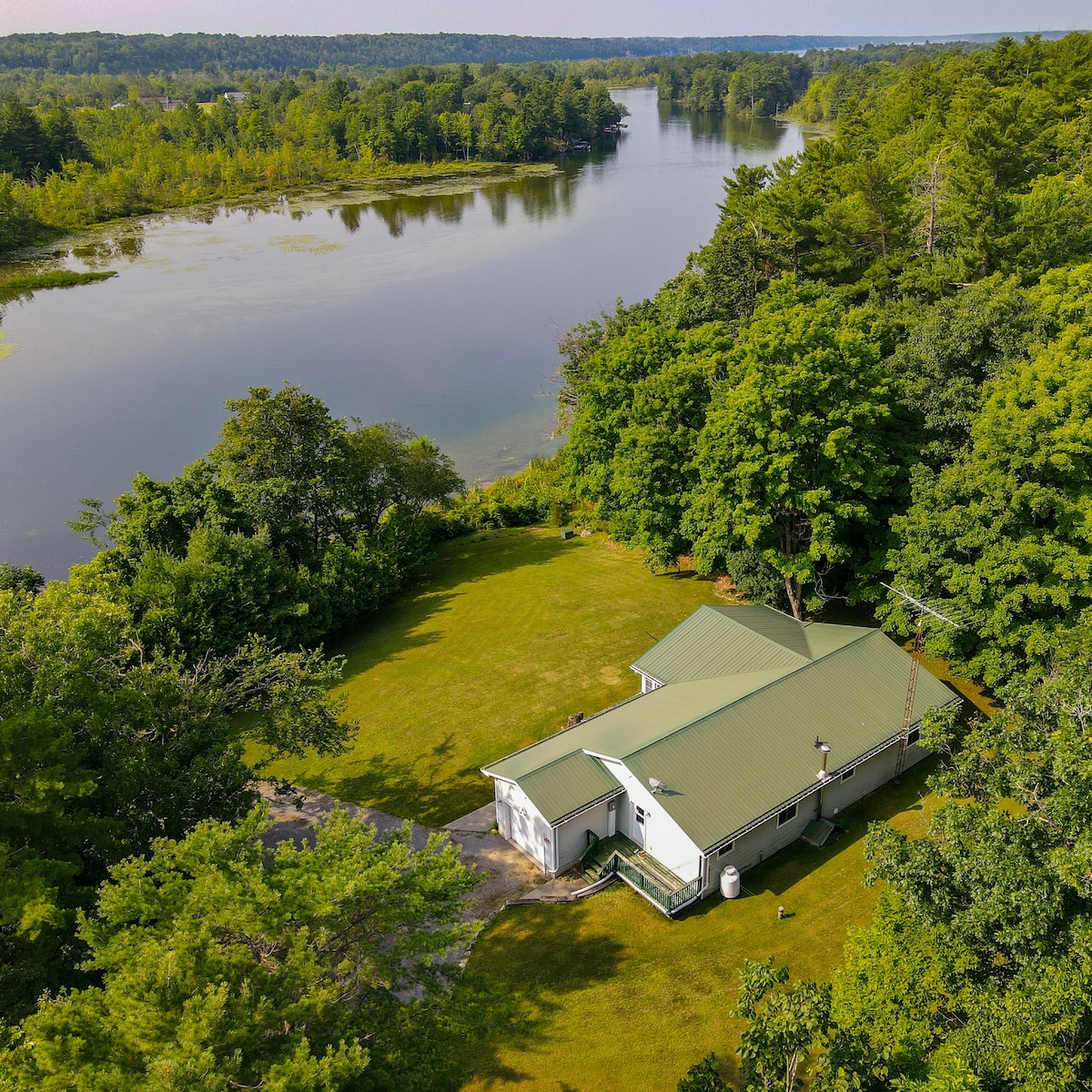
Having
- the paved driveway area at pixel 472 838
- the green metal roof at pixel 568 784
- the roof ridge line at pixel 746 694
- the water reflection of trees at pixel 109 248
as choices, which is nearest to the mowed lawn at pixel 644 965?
the paved driveway area at pixel 472 838

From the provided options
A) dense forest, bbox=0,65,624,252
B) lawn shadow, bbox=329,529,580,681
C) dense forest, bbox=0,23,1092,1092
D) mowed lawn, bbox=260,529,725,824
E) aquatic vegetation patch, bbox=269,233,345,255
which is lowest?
lawn shadow, bbox=329,529,580,681

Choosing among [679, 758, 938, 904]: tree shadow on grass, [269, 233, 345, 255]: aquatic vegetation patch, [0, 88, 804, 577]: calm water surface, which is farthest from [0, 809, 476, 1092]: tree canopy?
[269, 233, 345, 255]: aquatic vegetation patch

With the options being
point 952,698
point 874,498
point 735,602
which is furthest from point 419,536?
point 952,698

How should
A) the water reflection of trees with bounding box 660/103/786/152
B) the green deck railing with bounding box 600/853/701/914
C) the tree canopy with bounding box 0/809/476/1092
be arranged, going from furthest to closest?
1. the water reflection of trees with bounding box 660/103/786/152
2. the green deck railing with bounding box 600/853/701/914
3. the tree canopy with bounding box 0/809/476/1092

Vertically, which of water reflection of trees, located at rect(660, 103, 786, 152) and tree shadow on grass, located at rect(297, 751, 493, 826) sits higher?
water reflection of trees, located at rect(660, 103, 786, 152)

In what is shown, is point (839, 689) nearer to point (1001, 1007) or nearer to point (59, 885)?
point (1001, 1007)

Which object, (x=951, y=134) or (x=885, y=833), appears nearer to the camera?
(x=885, y=833)

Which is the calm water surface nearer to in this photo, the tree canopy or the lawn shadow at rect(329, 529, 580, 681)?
the lawn shadow at rect(329, 529, 580, 681)

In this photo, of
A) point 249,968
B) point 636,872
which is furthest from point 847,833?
point 249,968
